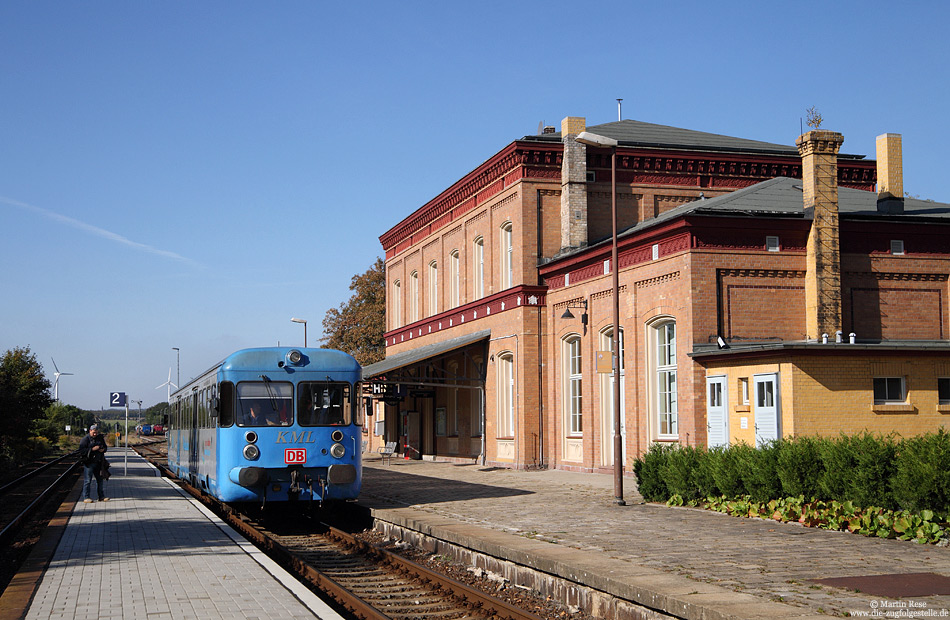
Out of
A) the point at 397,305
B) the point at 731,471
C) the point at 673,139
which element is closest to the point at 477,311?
the point at 673,139

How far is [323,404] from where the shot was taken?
1633 centimetres

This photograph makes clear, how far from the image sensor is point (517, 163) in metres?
29.5

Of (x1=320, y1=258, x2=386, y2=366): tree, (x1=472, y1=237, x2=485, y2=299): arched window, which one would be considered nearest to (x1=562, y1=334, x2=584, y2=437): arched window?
(x1=472, y1=237, x2=485, y2=299): arched window

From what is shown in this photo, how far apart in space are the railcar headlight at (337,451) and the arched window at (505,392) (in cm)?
1447

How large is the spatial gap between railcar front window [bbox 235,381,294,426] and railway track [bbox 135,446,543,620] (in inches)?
75.1

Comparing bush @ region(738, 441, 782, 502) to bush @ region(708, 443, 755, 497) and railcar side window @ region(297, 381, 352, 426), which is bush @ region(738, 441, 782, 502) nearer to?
bush @ region(708, 443, 755, 497)

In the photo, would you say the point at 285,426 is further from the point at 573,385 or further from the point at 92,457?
the point at 573,385

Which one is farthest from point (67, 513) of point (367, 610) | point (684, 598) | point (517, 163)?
point (517, 163)

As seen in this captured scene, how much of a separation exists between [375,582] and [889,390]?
12585 mm

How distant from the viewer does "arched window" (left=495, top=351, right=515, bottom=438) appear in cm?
3045

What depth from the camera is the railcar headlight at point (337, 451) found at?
16.2m

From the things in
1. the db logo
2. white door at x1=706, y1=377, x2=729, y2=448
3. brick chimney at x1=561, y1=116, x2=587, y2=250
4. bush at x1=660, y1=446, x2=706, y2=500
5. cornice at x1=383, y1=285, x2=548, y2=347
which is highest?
brick chimney at x1=561, y1=116, x2=587, y2=250

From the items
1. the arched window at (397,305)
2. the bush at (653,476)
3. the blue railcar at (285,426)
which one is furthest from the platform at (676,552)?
the arched window at (397,305)

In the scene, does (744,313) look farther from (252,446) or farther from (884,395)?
(252,446)
